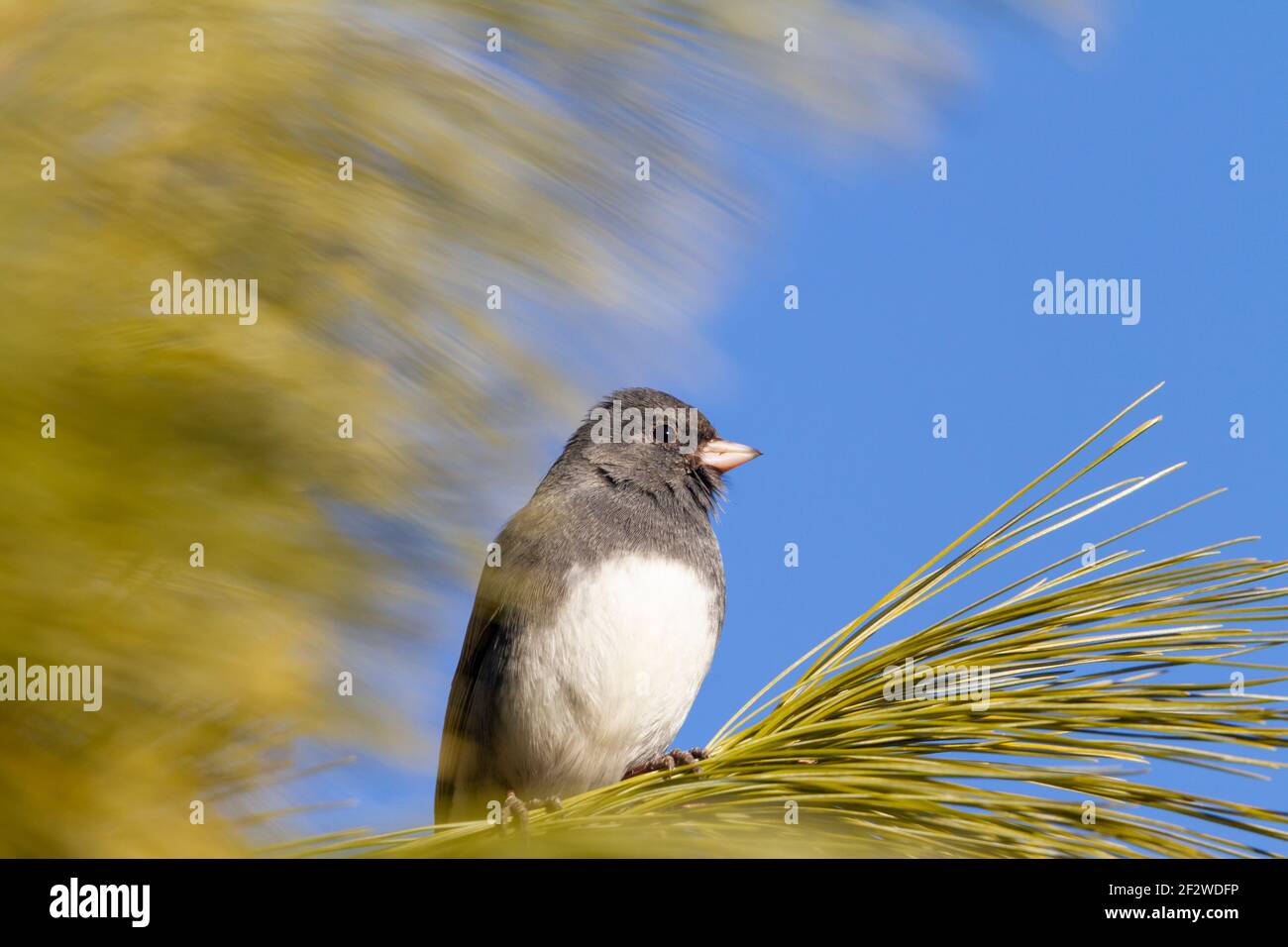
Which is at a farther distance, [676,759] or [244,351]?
[676,759]

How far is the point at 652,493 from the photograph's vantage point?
280 cm

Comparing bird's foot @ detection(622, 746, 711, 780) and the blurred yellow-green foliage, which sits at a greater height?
the blurred yellow-green foliage

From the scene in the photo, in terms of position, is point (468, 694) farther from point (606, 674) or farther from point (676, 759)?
point (676, 759)

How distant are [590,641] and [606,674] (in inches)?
3.0

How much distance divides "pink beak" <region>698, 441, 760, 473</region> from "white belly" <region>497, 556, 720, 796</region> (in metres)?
0.38

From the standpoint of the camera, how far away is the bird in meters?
2.51

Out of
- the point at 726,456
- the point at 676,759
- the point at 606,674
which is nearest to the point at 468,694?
the point at 606,674

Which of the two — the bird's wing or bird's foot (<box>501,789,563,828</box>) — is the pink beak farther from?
bird's foot (<box>501,789,563,828</box>)

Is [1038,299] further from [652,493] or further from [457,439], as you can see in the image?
[457,439]

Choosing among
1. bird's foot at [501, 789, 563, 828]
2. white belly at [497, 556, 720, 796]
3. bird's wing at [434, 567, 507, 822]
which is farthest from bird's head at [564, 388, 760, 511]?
bird's foot at [501, 789, 563, 828]

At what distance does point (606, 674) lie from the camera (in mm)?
2508

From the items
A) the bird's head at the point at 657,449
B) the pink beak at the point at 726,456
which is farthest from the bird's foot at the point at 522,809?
the pink beak at the point at 726,456
